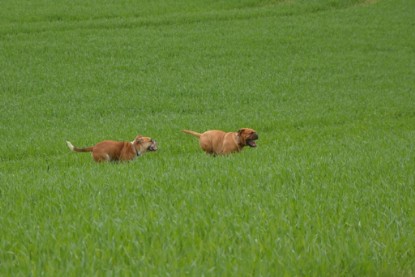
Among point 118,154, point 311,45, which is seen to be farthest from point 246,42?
point 118,154

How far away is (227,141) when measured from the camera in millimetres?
12812

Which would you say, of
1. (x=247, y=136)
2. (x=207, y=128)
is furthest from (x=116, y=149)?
(x=207, y=128)

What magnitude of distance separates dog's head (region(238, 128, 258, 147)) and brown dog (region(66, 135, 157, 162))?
164cm

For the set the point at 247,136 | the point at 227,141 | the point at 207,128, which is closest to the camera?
the point at 247,136

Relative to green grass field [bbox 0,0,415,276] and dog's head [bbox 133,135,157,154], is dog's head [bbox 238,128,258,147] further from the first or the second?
dog's head [bbox 133,135,157,154]

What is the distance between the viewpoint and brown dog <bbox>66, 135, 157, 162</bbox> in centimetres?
1223

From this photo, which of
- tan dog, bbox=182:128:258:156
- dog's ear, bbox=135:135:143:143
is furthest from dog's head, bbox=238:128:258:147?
dog's ear, bbox=135:135:143:143

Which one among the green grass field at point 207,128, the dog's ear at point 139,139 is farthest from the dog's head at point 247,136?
the dog's ear at point 139,139

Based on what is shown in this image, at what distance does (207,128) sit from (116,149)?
18.4 ft

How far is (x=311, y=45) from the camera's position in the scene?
31891 mm

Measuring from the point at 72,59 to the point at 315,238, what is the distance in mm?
24609

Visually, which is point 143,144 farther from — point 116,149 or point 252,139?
point 252,139

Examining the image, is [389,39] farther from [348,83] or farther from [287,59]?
[348,83]

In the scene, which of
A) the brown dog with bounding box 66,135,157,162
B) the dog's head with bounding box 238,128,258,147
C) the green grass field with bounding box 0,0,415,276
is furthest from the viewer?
the dog's head with bounding box 238,128,258,147
